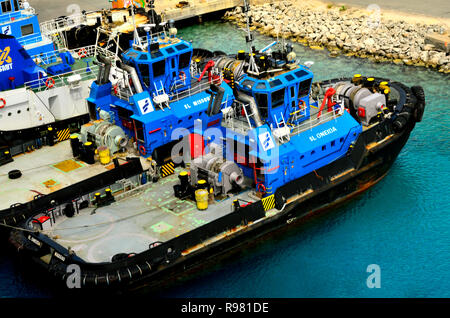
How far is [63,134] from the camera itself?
24641mm

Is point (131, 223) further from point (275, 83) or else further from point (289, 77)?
point (289, 77)

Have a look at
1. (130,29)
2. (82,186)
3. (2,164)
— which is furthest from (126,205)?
(130,29)

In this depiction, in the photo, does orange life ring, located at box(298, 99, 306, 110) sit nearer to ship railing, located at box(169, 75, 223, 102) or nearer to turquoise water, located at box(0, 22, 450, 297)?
turquoise water, located at box(0, 22, 450, 297)

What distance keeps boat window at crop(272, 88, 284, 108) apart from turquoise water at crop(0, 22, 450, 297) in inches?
159

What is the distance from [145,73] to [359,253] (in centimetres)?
915

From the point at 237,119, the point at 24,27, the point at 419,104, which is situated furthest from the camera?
the point at 24,27

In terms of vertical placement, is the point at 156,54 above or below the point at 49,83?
above

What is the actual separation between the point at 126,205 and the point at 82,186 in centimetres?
163

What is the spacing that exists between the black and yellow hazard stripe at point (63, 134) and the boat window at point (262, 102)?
799 cm

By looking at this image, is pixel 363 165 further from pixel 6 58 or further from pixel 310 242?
pixel 6 58

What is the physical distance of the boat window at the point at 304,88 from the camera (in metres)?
21.1

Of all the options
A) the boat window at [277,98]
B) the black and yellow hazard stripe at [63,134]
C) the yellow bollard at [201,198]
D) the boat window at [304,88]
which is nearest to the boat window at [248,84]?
the boat window at [277,98]

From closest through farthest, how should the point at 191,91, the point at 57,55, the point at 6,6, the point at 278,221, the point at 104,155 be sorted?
1. the point at 278,221
2. the point at 104,155
3. the point at 191,91
4. the point at 57,55
5. the point at 6,6

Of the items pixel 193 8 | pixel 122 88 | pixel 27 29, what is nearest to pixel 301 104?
pixel 122 88
